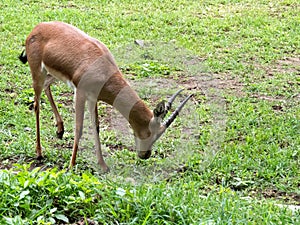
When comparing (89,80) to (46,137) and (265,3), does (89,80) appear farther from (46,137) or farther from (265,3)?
(265,3)

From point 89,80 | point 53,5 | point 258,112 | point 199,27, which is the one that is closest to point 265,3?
point 199,27

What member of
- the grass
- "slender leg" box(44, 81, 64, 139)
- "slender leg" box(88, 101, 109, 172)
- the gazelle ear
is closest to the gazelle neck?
the gazelle ear

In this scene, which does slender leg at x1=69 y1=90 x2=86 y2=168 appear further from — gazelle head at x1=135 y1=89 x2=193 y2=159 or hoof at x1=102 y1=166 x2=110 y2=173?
gazelle head at x1=135 y1=89 x2=193 y2=159

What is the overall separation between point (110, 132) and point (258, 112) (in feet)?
6.45

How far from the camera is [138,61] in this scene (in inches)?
353

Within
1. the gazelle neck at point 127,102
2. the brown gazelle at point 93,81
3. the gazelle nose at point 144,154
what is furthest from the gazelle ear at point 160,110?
the gazelle nose at point 144,154

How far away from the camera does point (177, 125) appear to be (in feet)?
22.9

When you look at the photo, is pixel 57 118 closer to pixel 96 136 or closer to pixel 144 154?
pixel 96 136

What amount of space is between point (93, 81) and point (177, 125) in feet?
6.22

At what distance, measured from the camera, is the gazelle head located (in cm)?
536

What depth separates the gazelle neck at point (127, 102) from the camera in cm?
545

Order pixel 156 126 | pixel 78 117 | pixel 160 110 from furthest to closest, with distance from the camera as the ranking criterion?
pixel 78 117 < pixel 156 126 < pixel 160 110

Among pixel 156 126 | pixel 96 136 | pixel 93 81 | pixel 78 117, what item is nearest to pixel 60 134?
pixel 96 136

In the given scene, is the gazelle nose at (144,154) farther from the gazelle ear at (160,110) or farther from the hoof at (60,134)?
the hoof at (60,134)
